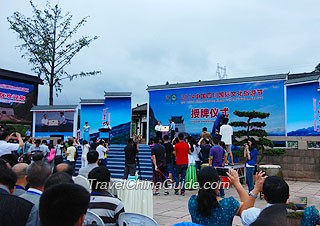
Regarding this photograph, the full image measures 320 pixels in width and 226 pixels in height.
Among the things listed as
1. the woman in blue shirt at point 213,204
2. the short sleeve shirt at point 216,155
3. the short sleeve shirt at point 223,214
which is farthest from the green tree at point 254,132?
the short sleeve shirt at point 223,214

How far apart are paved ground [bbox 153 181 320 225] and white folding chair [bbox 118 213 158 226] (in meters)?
2.73

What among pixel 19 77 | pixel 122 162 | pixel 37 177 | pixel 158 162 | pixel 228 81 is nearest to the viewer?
pixel 37 177

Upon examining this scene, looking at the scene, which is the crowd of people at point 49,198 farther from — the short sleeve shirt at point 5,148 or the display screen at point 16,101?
the display screen at point 16,101

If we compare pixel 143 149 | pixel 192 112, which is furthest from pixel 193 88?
pixel 143 149

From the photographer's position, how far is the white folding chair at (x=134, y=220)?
339 centimetres

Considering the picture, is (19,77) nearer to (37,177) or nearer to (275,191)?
(37,177)

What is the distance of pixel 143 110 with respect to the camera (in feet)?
82.4

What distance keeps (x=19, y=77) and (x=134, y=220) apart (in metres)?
24.1

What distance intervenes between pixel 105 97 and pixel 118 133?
2468 millimetres

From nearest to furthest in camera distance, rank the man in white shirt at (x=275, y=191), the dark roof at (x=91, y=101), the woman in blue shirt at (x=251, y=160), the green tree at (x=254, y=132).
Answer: the man in white shirt at (x=275, y=191), the woman in blue shirt at (x=251, y=160), the green tree at (x=254, y=132), the dark roof at (x=91, y=101)

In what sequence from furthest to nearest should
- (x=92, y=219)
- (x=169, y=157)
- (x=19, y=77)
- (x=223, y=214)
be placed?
(x=19, y=77), (x=169, y=157), (x=92, y=219), (x=223, y=214)

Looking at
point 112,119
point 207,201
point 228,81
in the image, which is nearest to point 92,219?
point 207,201

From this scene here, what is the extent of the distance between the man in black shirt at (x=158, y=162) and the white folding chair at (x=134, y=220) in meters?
5.76

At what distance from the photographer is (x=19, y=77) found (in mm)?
24750
